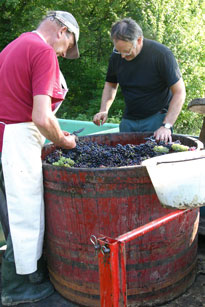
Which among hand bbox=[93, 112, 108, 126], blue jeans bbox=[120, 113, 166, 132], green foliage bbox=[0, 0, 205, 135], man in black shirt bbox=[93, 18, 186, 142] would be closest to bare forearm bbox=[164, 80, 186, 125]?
man in black shirt bbox=[93, 18, 186, 142]

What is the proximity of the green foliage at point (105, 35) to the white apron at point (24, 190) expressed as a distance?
536 centimetres

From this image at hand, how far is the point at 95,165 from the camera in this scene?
264 centimetres

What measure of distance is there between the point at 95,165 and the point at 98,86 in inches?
340

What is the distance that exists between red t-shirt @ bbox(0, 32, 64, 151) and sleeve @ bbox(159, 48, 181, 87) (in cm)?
126

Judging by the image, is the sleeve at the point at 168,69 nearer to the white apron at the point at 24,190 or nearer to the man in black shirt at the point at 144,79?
the man in black shirt at the point at 144,79

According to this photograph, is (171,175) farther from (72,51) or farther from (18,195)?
(72,51)

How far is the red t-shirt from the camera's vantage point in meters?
2.34

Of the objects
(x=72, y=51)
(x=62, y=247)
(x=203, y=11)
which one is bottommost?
(x=62, y=247)

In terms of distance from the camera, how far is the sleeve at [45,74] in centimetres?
231

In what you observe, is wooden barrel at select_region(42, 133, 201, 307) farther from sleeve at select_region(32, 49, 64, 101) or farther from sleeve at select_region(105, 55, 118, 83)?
sleeve at select_region(105, 55, 118, 83)

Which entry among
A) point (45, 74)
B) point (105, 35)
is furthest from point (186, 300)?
point (105, 35)

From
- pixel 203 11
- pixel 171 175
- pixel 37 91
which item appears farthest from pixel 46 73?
pixel 203 11

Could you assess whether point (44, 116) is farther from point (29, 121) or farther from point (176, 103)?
point (176, 103)

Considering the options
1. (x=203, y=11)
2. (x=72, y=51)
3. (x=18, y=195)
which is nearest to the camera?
(x=18, y=195)
